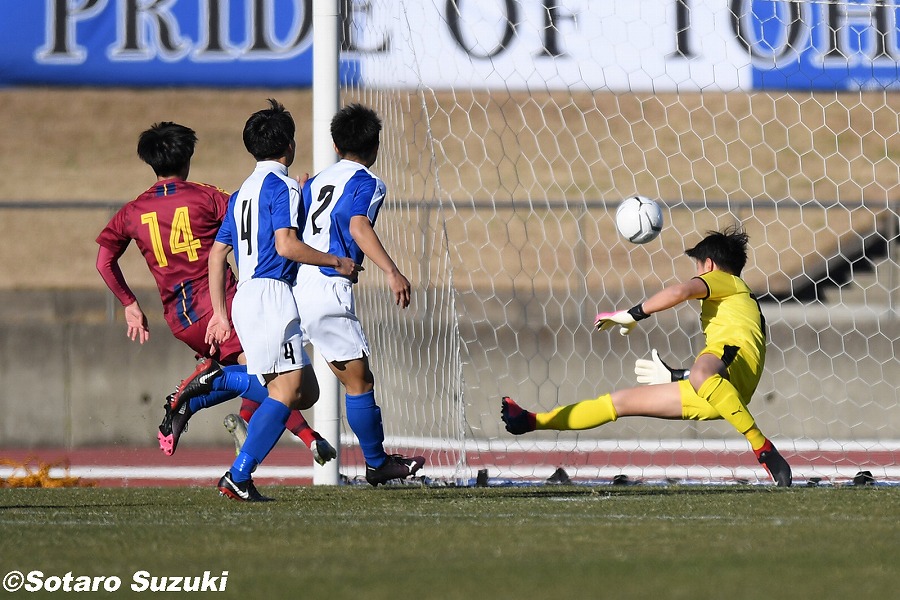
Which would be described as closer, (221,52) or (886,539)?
(886,539)

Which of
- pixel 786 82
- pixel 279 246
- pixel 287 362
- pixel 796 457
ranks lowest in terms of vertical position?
pixel 796 457

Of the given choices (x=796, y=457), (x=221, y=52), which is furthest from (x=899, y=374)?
(x=221, y=52)

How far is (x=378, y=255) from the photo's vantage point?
559 centimetres

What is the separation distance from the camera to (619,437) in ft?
33.1

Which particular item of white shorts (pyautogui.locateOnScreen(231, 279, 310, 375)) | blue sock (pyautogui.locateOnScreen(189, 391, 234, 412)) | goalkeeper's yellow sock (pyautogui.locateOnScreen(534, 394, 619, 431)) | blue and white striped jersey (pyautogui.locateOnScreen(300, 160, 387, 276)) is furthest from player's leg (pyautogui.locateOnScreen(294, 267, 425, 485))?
goalkeeper's yellow sock (pyautogui.locateOnScreen(534, 394, 619, 431))

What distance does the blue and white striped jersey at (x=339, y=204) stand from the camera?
19.4 feet

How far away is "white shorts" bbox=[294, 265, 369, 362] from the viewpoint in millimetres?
5941

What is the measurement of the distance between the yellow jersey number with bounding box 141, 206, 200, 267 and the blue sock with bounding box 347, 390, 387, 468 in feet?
3.60

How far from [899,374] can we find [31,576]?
7.99 meters

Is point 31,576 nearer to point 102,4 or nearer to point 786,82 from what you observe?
point 786,82

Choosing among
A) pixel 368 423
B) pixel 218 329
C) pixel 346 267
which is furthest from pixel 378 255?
pixel 368 423

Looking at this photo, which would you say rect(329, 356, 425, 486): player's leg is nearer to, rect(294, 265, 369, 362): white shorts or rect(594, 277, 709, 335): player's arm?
rect(294, 265, 369, 362): white shorts

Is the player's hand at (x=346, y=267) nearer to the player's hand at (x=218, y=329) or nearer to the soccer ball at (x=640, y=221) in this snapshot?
the player's hand at (x=218, y=329)

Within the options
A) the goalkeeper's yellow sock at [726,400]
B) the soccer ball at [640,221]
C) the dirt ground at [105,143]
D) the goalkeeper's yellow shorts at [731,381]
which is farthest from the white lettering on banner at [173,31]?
the goalkeeper's yellow sock at [726,400]
